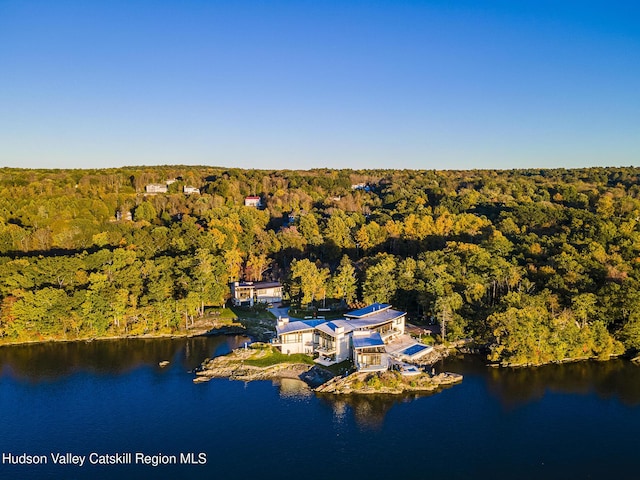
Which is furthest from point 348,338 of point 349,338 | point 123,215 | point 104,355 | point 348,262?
point 123,215

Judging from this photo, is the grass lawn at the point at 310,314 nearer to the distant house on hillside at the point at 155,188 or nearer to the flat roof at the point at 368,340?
the flat roof at the point at 368,340

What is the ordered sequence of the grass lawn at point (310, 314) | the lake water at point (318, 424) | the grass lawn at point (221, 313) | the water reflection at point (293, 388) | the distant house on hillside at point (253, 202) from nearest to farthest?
1. the lake water at point (318, 424)
2. the water reflection at point (293, 388)
3. the grass lawn at point (310, 314)
4. the grass lawn at point (221, 313)
5. the distant house on hillside at point (253, 202)

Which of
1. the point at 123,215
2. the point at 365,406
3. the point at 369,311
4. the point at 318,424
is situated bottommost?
the point at 318,424

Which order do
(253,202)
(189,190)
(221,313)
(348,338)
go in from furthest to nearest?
(189,190) → (253,202) → (221,313) → (348,338)

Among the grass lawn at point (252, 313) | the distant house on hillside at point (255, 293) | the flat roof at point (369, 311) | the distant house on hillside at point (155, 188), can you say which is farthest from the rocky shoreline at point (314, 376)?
the distant house on hillside at point (155, 188)

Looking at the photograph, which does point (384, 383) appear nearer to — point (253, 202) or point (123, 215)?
point (123, 215)

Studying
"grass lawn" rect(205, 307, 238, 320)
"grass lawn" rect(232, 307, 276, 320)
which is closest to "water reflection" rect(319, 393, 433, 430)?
"grass lawn" rect(232, 307, 276, 320)
